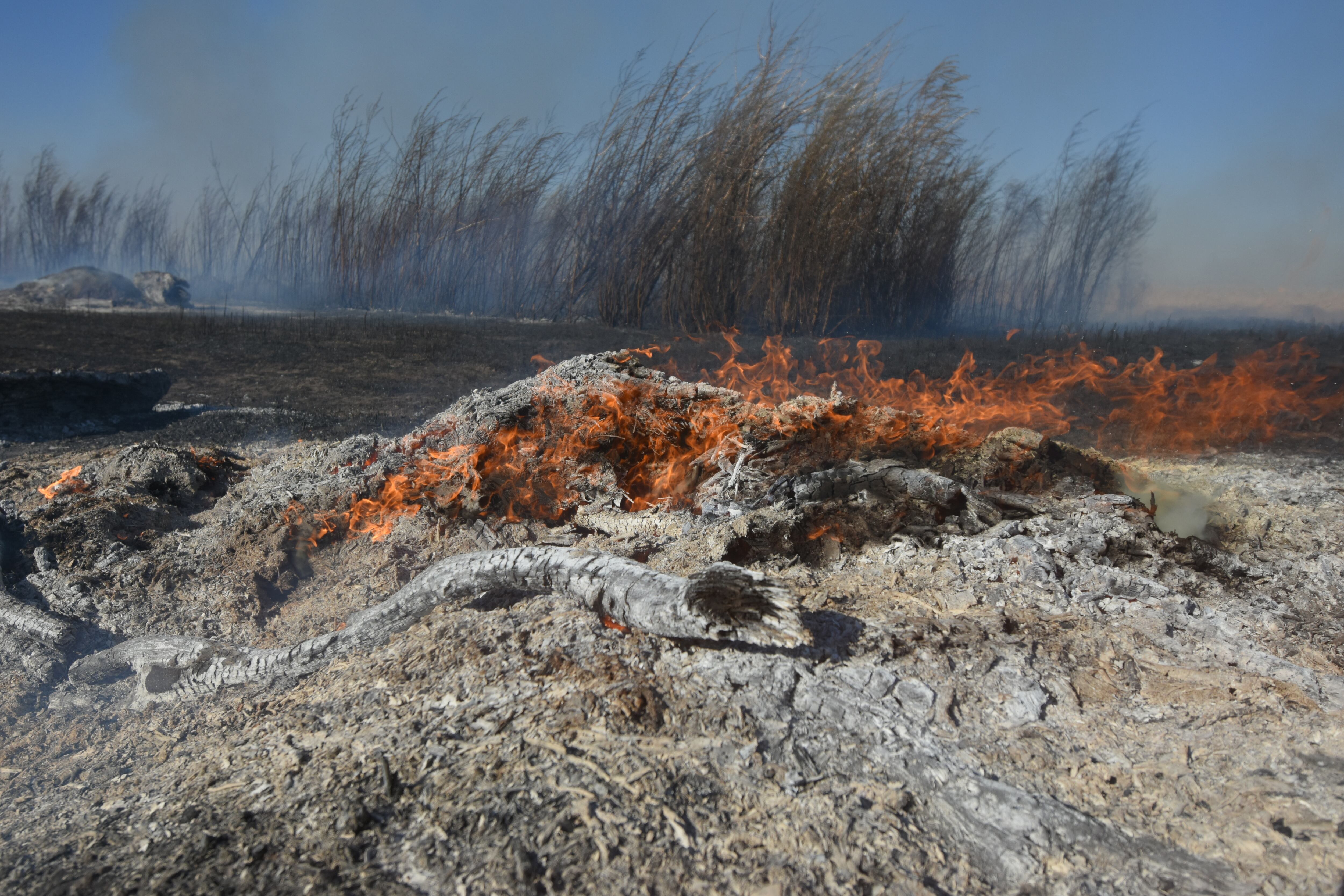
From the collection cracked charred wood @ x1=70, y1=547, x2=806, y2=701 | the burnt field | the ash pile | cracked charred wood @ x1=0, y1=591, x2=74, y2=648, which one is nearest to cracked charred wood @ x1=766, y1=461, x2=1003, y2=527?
the ash pile

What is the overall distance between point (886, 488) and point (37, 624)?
3.36 meters

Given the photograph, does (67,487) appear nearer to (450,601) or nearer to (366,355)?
(450,601)

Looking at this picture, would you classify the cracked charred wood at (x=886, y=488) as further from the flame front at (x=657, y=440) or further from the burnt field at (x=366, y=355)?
the burnt field at (x=366, y=355)

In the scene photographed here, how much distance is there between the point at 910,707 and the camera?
1.70 metres

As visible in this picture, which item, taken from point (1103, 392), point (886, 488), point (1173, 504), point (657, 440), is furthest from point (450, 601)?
point (1103, 392)

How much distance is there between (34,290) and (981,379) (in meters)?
14.2

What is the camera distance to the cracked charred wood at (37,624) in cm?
245

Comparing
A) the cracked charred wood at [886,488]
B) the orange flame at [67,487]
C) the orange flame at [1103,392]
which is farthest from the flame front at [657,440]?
the orange flame at [67,487]

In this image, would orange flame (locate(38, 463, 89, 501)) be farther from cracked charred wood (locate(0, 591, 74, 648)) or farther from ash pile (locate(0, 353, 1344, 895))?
cracked charred wood (locate(0, 591, 74, 648))

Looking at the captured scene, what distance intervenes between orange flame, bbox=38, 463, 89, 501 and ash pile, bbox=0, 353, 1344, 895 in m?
0.04

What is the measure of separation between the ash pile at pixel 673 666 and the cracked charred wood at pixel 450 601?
0.01 metres

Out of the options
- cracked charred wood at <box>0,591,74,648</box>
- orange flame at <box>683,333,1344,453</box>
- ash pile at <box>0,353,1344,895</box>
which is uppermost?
orange flame at <box>683,333,1344,453</box>

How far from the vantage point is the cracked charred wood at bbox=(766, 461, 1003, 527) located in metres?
2.74

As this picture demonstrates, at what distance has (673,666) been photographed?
5.99 ft
